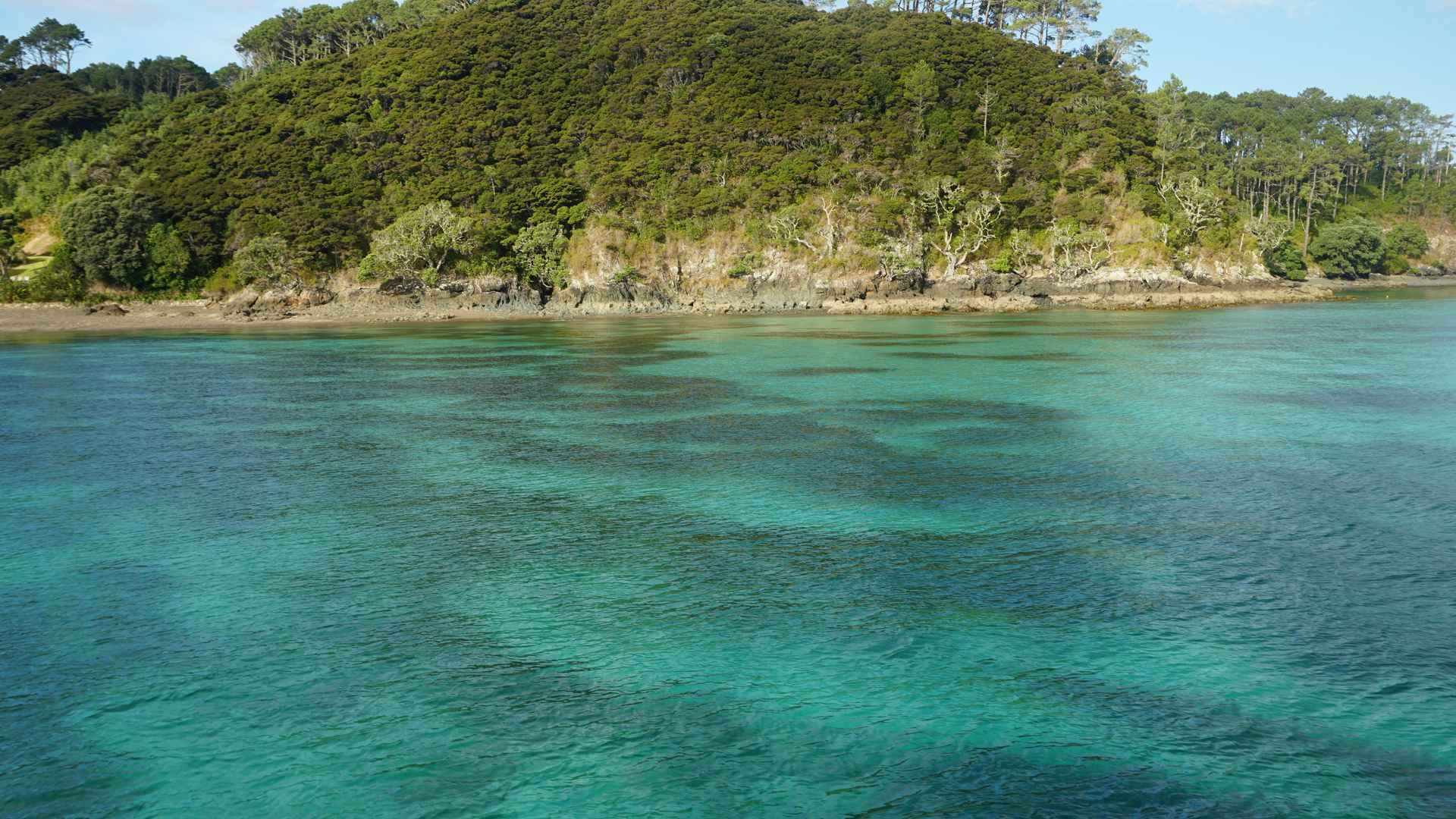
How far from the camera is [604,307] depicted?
82.2 m

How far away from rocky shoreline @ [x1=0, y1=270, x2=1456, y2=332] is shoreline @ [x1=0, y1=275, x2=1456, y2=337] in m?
0.12

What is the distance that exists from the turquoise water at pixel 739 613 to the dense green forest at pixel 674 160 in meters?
63.5

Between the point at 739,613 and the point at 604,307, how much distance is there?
73.8 meters

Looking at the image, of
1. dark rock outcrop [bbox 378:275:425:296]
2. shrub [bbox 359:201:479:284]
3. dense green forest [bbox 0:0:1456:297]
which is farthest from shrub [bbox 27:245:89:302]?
dark rock outcrop [bbox 378:275:425:296]

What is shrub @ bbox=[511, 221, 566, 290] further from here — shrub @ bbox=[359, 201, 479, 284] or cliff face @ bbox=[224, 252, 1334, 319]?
shrub @ bbox=[359, 201, 479, 284]

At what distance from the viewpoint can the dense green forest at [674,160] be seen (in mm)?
83875

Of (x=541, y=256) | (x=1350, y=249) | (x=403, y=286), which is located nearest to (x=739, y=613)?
(x=541, y=256)

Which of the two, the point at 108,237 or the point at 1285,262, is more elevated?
the point at 108,237

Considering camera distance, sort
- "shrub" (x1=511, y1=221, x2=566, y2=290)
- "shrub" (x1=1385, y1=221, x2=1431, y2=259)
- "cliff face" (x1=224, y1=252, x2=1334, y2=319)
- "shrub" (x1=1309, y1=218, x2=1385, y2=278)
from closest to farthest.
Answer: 1. "cliff face" (x1=224, y1=252, x2=1334, y2=319)
2. "shrub" (x1=511, y1=221, x2=566, y2=290)
3. "shrub" (x1=1309, y1=218, x2=1385, y2=278)
4. "shrub" (x1=1385, y1=221, x2=1431, y2=259)

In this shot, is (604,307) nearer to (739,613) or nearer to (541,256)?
(541,256)

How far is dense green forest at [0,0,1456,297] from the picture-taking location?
8388 cm

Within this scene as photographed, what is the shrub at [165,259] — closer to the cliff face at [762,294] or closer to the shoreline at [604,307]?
the shoreline at [604,307]

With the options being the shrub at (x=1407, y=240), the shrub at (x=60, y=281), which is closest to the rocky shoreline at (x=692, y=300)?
the shrub at (x=60, y=281)

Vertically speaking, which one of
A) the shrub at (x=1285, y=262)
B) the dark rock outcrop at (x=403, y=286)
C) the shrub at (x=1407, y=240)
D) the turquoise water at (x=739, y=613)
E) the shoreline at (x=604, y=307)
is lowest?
the turquoise water at (x=739, y=613)
